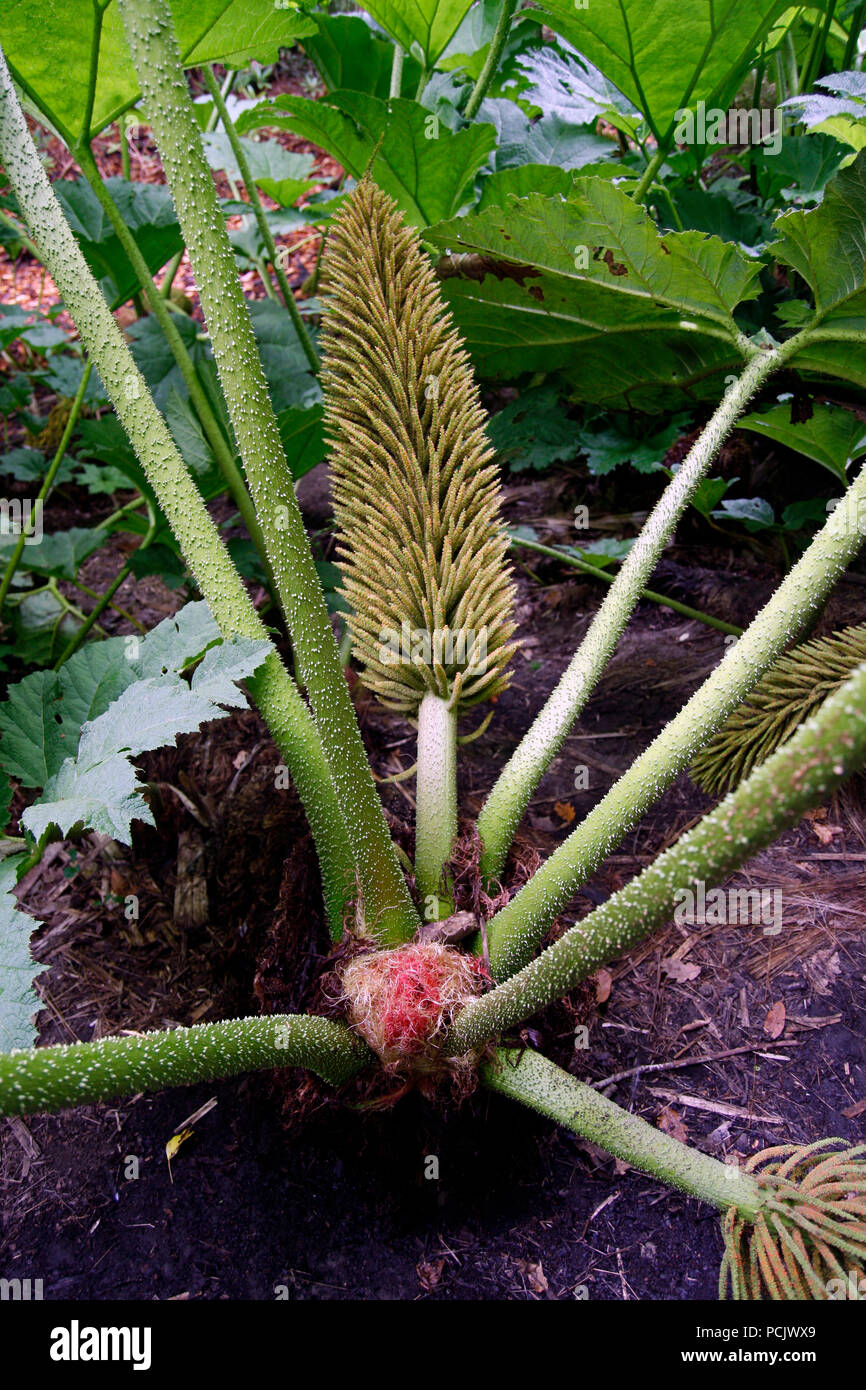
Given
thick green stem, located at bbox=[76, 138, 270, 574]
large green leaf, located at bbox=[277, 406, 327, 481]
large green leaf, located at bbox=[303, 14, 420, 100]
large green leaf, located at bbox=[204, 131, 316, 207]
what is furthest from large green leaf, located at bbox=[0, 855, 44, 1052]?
large green leaf, located at bbox=[204, 131, 316, 207]

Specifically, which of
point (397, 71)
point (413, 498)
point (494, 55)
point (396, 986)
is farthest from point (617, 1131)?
point (397, 71)

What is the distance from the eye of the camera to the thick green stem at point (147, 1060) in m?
0.80

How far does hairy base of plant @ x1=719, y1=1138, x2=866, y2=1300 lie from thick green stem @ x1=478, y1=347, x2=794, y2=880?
0.57 metres

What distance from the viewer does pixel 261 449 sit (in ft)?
3.76

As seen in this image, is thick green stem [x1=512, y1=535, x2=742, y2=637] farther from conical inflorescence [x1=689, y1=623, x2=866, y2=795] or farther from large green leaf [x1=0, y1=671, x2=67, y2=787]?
large green leaf [x1=0, y1=671, x2=67, y2=787]

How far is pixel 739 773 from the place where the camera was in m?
1.52

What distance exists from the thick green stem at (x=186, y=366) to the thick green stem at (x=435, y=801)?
49 centimetres

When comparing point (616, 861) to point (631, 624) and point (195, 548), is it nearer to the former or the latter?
point (631, 624)

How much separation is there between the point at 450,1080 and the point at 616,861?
0.60 m

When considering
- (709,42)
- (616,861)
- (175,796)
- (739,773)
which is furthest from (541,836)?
(709,42)

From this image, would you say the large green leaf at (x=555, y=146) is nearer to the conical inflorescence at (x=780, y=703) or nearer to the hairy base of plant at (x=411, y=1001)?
the conical inflorescence at (x=780, y=703)

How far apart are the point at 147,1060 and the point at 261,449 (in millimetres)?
765

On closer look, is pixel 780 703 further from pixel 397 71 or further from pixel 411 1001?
pixel 397 71
